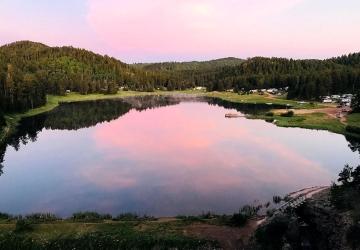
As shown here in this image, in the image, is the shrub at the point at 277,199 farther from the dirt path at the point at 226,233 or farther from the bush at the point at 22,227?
the bush at the point at 22,227

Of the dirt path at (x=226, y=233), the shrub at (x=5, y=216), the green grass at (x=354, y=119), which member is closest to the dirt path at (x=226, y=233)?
the dirt path at (x=226, y=233)

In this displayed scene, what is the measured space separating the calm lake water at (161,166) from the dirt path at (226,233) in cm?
669

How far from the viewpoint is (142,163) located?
57719 millimetres

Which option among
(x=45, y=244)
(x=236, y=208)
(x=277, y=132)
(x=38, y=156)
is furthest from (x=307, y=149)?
(x=45, y=244)

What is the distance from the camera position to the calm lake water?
4141 centimetres

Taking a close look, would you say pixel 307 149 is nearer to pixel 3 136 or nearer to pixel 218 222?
pixel 218 222

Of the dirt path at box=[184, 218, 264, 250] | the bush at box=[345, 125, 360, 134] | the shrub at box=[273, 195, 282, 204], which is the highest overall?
the bush at box=[345, 125, 360, 134]

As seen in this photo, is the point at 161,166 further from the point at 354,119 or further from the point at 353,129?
the point at 354,119

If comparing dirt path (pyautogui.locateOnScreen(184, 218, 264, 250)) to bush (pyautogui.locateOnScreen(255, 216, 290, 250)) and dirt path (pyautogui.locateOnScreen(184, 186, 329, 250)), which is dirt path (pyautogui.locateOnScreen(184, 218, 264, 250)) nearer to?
dirt path (pyautogui.locateOnScreen(184, 186, 329, 250))

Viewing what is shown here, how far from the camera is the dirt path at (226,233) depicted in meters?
28.5

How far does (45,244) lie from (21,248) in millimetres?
1539

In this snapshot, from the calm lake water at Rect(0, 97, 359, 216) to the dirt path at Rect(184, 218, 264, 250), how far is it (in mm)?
6688

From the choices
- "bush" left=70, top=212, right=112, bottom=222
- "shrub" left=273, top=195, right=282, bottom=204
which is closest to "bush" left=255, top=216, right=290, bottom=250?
"shrub" left=273, top=195, right=282, bottom=204

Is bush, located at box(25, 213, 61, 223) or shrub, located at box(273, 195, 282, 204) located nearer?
bush, located at box(25, 213, 61, 223)
